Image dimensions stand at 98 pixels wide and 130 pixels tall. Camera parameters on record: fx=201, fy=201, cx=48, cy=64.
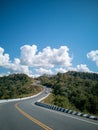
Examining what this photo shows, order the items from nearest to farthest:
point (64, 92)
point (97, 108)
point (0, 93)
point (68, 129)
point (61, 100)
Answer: point (68, 129) < point (61, 100) < point (97, 108) < point (64, 92) < point (0, 93)

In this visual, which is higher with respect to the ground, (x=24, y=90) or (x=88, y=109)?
(x=24, y=90)

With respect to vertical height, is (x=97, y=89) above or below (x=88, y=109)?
above

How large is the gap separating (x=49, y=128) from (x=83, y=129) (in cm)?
177

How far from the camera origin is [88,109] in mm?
74062

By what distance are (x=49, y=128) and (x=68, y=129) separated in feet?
3.29

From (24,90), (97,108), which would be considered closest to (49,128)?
(97,108)

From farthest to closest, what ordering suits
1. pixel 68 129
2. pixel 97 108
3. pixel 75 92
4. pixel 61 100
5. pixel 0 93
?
1. pixel 0 93
2. pixel 75 92
3. pixel 97 108
4. pixel 61 100
5. pixel 68 129

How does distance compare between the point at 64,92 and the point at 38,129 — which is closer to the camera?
the point at 38,129

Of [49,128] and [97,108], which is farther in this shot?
[97,108]

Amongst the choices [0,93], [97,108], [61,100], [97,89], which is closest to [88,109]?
[97,108]

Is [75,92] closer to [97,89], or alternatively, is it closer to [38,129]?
[97,89]

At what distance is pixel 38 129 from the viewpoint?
10.3 metres

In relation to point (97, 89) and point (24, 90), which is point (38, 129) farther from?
point (24, 90)

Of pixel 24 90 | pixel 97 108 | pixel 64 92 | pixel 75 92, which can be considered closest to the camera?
pixel 97 108
